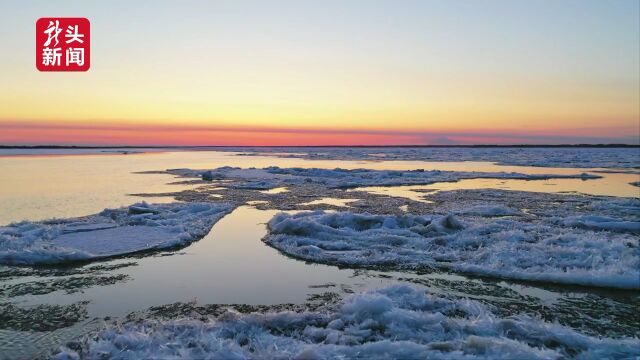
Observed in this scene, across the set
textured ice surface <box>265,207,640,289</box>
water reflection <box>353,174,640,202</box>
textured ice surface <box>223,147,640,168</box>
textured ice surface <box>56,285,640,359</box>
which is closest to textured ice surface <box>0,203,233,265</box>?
textured ice surface <box>265,207,640,289</box>

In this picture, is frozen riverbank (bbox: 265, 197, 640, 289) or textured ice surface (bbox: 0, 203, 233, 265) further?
textured ice surface (bbox: 0, 203, 233, 265)

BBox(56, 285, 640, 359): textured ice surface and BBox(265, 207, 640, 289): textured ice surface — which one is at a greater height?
BBox(265, 207, 640, 289): textured ice surface

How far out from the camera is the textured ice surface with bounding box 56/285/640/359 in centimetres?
482

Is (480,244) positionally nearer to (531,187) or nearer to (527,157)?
(531,187)

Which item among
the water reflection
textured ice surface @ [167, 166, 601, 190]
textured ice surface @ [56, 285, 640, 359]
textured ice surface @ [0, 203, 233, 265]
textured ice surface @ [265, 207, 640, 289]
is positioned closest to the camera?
textured ice surface @ [56, 285, 640, 359]

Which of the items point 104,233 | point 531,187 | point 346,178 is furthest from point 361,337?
point 346,178

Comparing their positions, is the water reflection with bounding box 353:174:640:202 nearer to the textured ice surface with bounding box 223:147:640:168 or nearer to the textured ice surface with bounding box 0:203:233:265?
the textured ice surface with bounding box 0:203:233:265

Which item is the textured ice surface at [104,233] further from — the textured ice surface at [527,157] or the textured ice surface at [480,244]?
the textured ice surface at [527,157]

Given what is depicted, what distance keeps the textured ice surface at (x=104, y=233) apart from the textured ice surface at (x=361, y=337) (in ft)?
14.2

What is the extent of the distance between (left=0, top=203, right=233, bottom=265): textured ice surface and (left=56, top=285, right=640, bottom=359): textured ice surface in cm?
434

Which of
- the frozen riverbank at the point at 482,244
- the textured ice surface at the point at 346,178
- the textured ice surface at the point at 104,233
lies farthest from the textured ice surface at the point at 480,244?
the textured ice surface at the point at 346,178

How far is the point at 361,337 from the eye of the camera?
17.4ft

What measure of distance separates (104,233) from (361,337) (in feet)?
26.3

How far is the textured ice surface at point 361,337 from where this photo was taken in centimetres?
482
